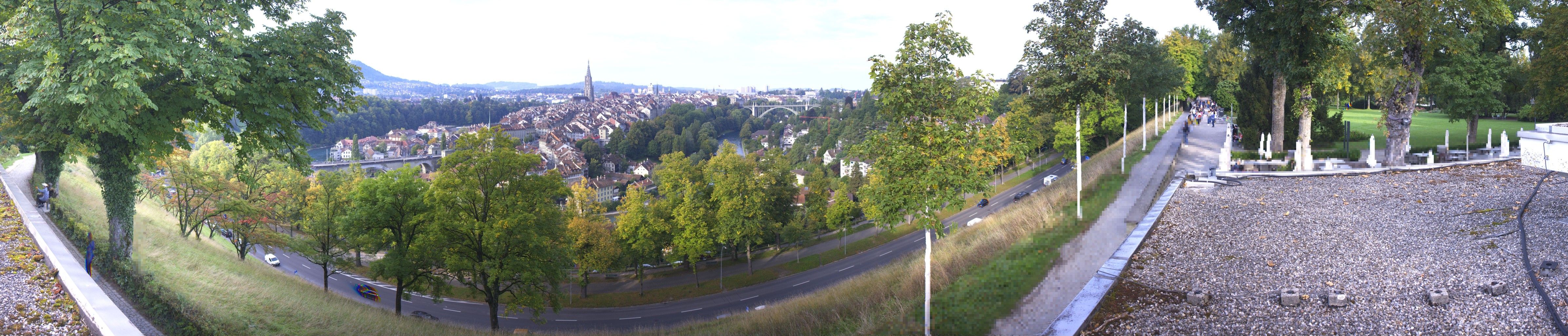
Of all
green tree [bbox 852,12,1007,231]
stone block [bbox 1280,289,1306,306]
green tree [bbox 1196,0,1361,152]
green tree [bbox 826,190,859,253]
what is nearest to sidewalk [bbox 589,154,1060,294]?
green tree [bbox 826,190,859,253]

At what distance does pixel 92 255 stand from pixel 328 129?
12830 cm

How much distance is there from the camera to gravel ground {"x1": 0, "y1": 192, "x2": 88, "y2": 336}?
6.41 meters

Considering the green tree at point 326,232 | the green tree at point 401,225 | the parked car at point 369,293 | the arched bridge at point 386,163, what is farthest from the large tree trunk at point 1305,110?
the arched bridge at point 386,163

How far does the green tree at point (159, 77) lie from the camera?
775 cm

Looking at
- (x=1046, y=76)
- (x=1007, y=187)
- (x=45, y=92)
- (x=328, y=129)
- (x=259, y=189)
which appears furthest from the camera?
(x=328, y=129)

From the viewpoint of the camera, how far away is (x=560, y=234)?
51.7 ft

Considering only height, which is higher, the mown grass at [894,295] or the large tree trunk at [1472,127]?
the large tree trunk at [1472,127]

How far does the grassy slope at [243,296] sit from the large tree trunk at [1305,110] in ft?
64.1

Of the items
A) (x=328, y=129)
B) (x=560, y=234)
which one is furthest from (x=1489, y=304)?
(x=328, y=129)

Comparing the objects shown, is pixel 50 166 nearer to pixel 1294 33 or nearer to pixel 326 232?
pixel 326 232

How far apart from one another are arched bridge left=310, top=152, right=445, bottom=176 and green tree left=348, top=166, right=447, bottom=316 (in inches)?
2482

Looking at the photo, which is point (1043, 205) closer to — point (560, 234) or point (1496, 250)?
point (1496, 250)

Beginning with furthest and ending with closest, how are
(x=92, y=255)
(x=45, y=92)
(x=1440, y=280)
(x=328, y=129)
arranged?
(x=328, y=129)
(x=92, y=255)
(x=45, y=92)
(x=1440, y=280)

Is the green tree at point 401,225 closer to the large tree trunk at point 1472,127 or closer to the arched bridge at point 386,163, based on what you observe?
the large tree trunk at point 1472,127
